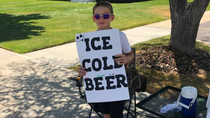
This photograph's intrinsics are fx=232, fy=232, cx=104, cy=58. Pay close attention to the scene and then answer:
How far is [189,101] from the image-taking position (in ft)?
8.52

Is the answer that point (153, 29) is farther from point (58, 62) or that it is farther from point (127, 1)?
point (127, 1)

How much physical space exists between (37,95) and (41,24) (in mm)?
8232

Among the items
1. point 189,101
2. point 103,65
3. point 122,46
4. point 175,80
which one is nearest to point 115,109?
point 103,65

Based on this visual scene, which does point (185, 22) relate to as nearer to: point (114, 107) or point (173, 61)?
point (173, 61)

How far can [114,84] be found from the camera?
100 inches

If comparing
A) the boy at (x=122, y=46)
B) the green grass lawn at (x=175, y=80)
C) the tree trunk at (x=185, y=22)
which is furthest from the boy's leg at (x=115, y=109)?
the tree trunk at (x=185, y=22)

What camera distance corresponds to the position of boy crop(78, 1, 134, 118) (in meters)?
2.48

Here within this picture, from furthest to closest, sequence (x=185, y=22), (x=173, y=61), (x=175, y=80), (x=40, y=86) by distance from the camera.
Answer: (x=173, y=61) → (x=185, y=22) → (x=40, y=86) → (x=175, y=80)

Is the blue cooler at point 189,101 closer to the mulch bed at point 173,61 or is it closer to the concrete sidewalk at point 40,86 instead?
the concrete sidewalk at point 40,86

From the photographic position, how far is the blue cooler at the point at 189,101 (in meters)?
2.57

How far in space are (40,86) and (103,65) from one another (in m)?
2.46

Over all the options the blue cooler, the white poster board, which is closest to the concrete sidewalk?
the white poster board

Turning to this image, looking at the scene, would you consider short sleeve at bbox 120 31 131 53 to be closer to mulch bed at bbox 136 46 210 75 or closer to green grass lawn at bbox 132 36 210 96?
green grass lawn at bbox 132 36 210 96

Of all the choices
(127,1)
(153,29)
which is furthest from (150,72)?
(127,1)
